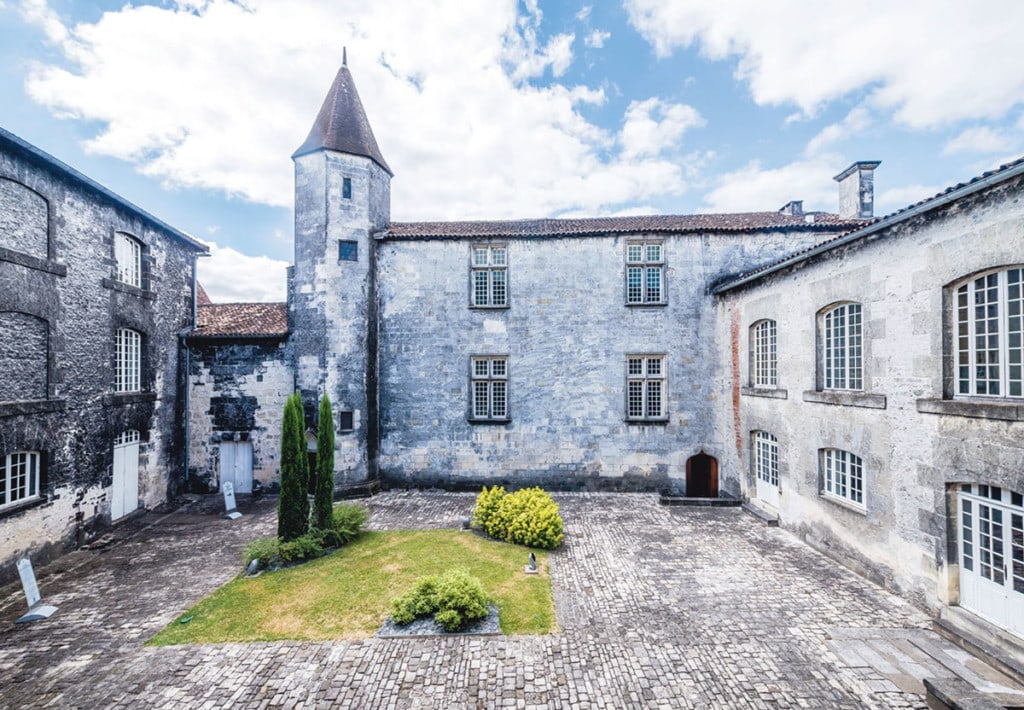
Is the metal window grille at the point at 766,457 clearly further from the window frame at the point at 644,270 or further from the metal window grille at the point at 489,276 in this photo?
the metal window grille at the point at 489,276

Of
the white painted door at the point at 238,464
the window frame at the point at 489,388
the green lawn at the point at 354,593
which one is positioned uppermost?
the window frame at the point at 489,388

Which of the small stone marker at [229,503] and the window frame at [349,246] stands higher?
the window frame at [349,246]

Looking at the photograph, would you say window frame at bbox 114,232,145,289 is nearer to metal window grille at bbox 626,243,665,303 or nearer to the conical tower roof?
the conical tower roof

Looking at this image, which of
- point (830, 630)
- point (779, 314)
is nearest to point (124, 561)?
point (830, 630)

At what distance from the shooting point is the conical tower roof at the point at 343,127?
1430cm

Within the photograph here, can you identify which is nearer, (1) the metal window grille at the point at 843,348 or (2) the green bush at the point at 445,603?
(2) the green bush at the point at 445,603

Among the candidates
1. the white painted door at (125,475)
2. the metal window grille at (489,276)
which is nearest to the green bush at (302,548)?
the white painted door at (125,475)

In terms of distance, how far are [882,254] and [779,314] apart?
10.5ft

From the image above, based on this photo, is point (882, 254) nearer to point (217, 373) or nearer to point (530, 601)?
point (530, 601)

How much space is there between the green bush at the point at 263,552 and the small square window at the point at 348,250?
8.98 meters

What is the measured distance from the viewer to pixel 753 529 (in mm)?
10953

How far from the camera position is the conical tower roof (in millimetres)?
14305

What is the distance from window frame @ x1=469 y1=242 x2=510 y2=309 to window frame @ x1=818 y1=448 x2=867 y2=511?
9.91 m

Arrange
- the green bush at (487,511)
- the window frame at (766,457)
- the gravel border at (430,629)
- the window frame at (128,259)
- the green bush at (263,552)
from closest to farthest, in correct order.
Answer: the gravel border at (430,629) < the green bush at (263,552) < the green bush at (487,511) < the window frame at (766,457) < the window frame at (128,259)
